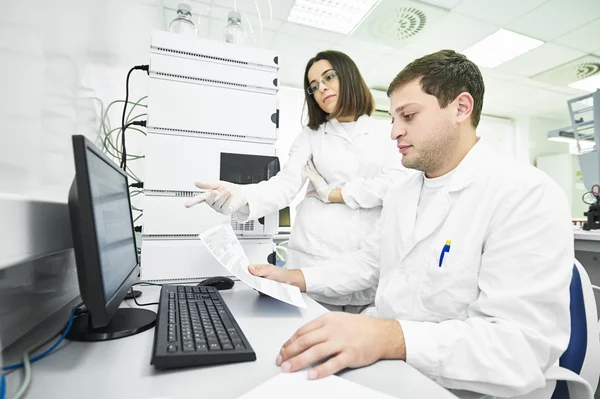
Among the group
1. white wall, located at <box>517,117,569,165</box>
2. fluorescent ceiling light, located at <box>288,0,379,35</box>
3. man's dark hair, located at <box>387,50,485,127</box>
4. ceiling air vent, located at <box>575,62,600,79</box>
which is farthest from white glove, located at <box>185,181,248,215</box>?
white wall, located at <box>517,117,569,165</box>

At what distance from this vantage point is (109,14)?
124 centimetres

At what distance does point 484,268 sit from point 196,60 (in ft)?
3.26

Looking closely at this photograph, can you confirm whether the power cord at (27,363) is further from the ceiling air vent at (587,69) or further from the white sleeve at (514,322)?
the ceiling air vent at (587,69)

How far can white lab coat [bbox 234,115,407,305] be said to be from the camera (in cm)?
113

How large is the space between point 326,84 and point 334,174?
1.12 ft

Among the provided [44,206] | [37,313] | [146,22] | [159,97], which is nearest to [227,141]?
[159,97]

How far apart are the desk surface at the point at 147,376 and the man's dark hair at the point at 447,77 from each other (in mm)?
616

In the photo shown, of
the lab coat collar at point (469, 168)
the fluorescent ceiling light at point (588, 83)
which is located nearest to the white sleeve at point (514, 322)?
the lab coat collar at point (469, 168)

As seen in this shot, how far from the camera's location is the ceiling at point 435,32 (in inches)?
104

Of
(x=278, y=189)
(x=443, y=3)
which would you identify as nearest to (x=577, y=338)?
(x=278, y=189)

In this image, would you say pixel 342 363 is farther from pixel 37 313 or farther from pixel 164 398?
pixel 37 313

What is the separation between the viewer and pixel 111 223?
60 cm

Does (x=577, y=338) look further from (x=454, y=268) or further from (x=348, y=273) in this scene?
(x=348, y=273)

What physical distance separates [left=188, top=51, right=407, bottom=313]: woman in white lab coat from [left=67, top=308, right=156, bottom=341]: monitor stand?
0.47m
